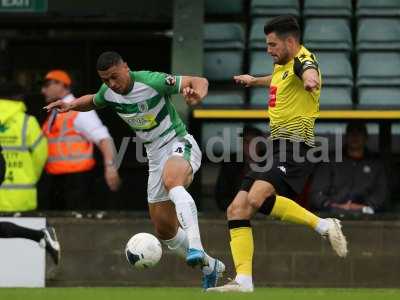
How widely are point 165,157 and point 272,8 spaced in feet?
15.9

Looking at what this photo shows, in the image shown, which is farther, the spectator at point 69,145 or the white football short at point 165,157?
the spectator at point 69,145

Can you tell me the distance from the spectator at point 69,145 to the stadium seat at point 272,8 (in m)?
2.50

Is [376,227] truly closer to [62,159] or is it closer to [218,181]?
[218,181]

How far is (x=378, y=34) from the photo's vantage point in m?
15.8

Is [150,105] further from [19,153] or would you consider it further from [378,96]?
[378,96]

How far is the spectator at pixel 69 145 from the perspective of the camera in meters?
14.2

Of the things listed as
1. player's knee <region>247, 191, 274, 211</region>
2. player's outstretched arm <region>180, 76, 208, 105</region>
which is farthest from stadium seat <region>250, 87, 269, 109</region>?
player's knee <region>247, 191, 274, 211</region>

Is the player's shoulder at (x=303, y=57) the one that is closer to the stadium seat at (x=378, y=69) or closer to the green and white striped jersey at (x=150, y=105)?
the green and white striped jersey at (x=150, y=105)

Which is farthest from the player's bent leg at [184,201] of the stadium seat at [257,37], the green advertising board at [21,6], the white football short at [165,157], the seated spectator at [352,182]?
the green advertising board at [21,6]

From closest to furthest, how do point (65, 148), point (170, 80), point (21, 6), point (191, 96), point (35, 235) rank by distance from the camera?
point (191, 96) → point (170, 80) → point (35, 235) → point (65, 148) → point (21, 6)

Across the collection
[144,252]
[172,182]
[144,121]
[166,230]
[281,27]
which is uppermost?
[281,27]

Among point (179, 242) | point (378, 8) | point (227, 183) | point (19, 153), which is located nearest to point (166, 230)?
point (179, 242)

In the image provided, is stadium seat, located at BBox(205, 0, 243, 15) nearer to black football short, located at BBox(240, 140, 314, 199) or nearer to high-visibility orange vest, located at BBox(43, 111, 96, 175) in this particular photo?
high-visibility orange vest, located at BBox(43, 111, 96, 175)

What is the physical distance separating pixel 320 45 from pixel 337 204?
212 cm
